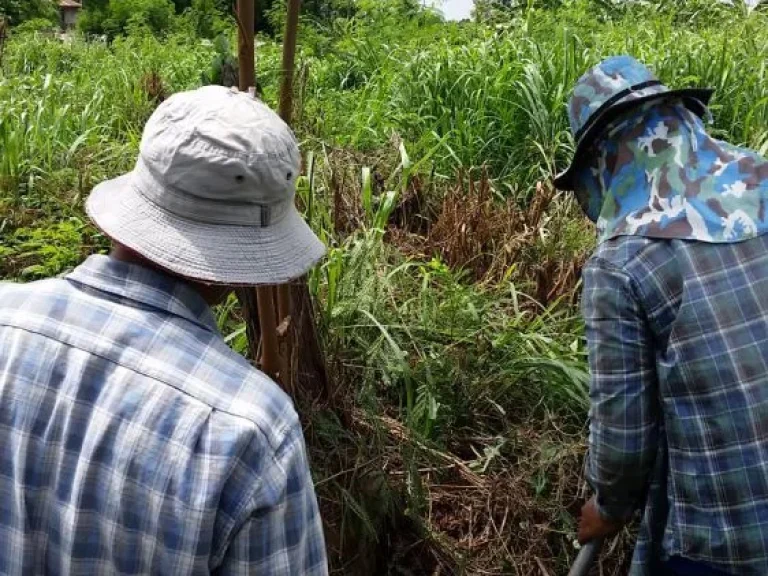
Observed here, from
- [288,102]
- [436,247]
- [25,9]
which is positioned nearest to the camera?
[288,102]

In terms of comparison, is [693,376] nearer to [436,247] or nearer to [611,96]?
[611,96]

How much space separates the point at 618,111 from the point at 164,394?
1007mm

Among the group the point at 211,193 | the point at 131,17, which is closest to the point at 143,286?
the point at 211,193

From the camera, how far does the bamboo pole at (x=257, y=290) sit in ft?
4.82

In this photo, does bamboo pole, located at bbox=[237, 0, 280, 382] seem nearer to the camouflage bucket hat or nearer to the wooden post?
the wooden post

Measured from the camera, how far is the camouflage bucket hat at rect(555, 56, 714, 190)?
161 centimetres

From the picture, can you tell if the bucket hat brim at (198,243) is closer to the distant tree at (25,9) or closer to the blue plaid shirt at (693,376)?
the blue plaid shirt at (693,376)

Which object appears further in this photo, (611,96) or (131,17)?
(131,17)

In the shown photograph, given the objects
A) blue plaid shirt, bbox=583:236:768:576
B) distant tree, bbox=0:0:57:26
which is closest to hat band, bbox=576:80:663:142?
blue plaid shirt, bbox=583:236:768:576

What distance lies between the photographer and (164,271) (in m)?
1.05

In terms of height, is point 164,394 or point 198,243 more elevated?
point 198,243

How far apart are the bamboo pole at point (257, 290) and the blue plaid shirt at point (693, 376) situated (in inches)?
22.2

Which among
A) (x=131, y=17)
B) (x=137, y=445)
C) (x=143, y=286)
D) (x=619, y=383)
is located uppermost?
(x=143, y=286)

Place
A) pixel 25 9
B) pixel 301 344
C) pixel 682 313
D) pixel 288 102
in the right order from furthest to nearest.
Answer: pixel 25 9 → pixel 301 344 → pixel 288 102 → pixel 682 313
